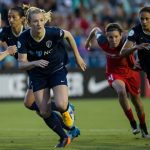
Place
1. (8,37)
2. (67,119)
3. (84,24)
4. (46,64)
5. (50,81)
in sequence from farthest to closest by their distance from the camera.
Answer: (84,24)
(8,37)
(67,119)
(50,81)
(46,64)

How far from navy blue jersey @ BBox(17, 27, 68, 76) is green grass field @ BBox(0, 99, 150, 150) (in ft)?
4.08

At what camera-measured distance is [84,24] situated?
22.9m

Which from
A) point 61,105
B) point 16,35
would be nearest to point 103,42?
point 16,35

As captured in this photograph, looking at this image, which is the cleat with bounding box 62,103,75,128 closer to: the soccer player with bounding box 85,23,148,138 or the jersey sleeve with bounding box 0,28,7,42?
the soccer player with bounding box 85,23,148,138

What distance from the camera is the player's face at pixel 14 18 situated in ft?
37.4

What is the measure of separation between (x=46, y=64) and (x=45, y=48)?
301 millimetres

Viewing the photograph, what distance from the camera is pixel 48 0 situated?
22.7 m

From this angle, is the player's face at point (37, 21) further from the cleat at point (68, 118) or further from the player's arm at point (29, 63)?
the cleat at point (68, 118)

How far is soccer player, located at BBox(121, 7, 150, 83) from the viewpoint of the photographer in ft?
35.3

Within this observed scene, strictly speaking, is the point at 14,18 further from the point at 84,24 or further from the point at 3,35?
the point at 84,24

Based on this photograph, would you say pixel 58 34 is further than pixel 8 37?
No

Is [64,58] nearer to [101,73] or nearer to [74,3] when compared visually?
[101,73]

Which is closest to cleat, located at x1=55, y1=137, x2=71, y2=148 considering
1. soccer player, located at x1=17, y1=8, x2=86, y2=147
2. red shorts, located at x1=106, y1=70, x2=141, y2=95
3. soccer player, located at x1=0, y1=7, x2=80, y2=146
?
soccer player, located at x1=17, y1=8, x2=86, y2=147

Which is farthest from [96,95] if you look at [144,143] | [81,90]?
[144,143]
